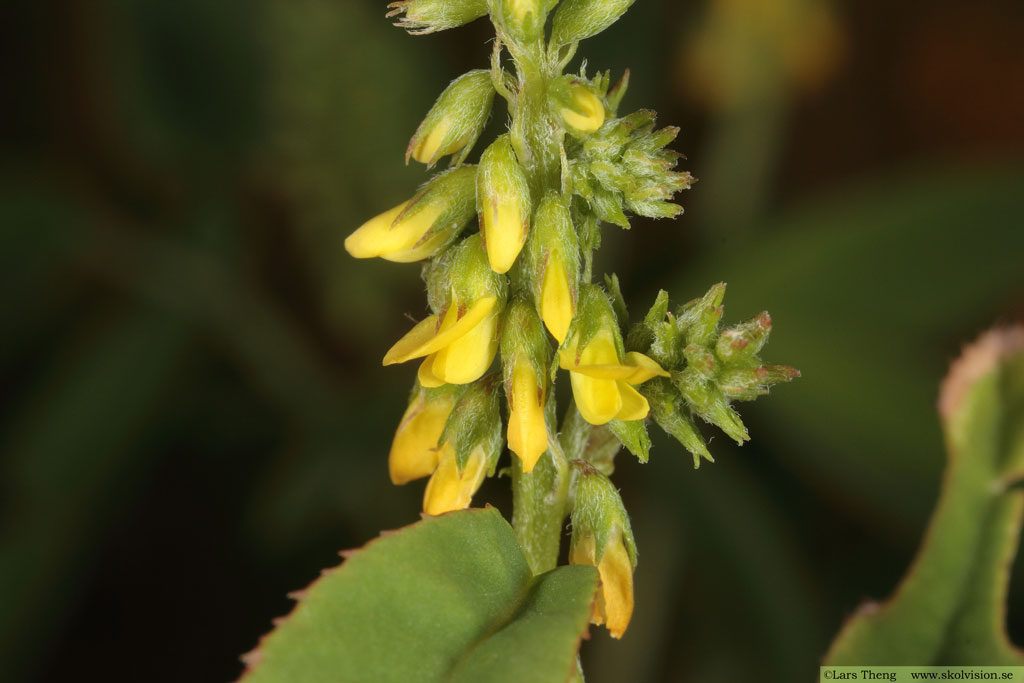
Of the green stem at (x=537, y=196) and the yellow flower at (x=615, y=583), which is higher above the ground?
the green stem at (x=537, y=196)

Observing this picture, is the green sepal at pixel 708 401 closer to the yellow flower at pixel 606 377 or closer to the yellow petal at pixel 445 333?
the yellow flower at pixel 606 377

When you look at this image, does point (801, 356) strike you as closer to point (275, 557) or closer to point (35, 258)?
point (275, 557)

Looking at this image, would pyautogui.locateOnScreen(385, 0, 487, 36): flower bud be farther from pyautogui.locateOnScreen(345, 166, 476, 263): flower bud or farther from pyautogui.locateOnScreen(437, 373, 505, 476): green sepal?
pyautogui.locateOnScreen(437, 373, 505, 476): green sepal

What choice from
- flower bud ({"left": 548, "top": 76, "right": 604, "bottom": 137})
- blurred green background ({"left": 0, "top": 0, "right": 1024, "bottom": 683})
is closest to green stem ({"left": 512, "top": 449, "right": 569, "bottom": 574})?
flower bud ({"left": 548, "top": 76, "right": 604, "bottom": 137})

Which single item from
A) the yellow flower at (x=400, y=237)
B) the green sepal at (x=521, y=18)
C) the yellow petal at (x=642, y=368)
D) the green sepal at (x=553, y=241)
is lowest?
the yellow petal at (x=642, y=368)

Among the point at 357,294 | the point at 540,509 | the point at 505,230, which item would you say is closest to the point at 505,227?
the point at 505,230

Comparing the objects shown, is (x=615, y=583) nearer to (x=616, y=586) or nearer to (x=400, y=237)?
(x=616, y=586)

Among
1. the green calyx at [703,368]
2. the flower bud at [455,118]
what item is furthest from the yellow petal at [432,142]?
the green calyx at [703,368]
